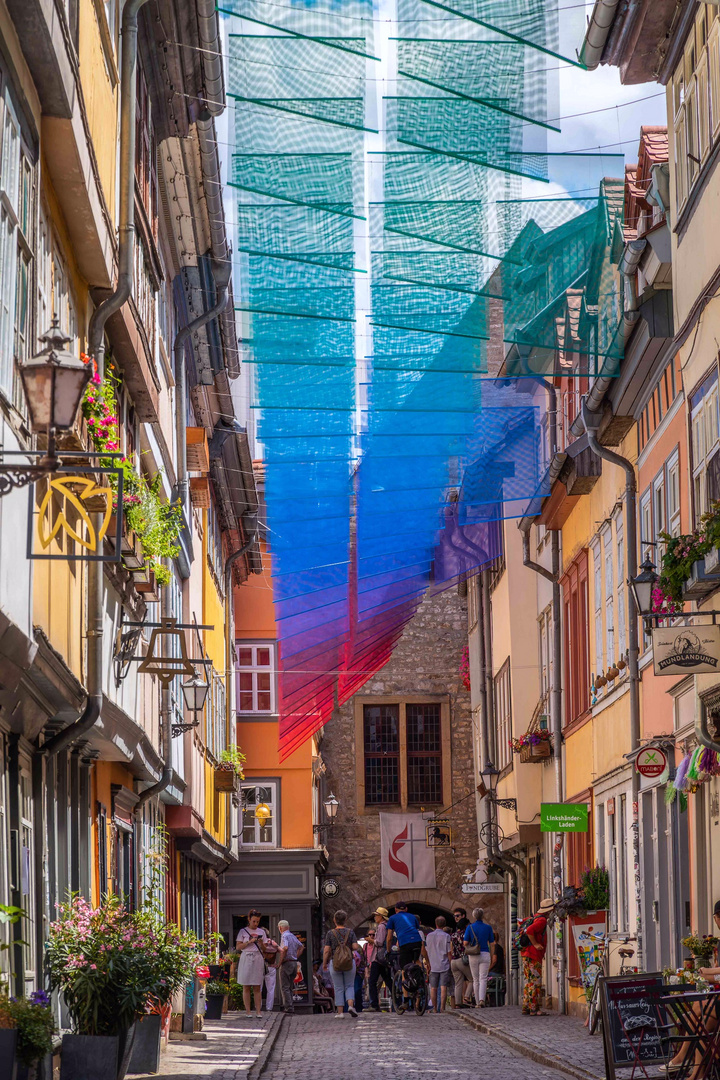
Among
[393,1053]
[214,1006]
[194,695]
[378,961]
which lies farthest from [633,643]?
[378,961]

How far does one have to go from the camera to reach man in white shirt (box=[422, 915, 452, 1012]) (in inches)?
965

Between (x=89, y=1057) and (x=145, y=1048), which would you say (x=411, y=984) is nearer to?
(x=145, y=1048)

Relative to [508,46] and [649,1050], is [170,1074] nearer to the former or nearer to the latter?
[649,1050]

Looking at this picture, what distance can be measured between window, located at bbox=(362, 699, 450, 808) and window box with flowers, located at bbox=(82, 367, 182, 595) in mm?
24346

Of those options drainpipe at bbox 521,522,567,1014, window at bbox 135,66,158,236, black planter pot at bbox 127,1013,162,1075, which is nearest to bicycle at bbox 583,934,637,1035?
drainpipe at bbox 521,522,567,1014

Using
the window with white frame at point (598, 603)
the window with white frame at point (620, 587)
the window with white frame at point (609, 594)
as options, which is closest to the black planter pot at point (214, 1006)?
the window with white frame at point (598, 603)

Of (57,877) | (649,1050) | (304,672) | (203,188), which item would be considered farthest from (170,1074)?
(304,672)

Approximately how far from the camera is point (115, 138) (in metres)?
12.1

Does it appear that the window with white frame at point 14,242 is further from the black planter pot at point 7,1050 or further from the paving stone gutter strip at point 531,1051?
the paving stone gutter strip at point 531,1051

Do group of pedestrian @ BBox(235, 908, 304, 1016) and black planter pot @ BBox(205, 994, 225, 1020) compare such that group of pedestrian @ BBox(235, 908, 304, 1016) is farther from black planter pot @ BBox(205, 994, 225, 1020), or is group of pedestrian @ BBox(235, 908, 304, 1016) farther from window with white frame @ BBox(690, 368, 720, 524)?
window with white frame @ BBox(690, 368, 720, 524)

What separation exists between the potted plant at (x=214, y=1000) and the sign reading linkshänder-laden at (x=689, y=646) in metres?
11.2

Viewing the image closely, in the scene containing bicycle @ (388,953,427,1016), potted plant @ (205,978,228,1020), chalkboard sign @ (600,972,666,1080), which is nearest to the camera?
chalkboard sign @ (600,972,666,1080)

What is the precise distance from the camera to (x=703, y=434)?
12766 mm

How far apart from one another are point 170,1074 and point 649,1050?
4297 mm
